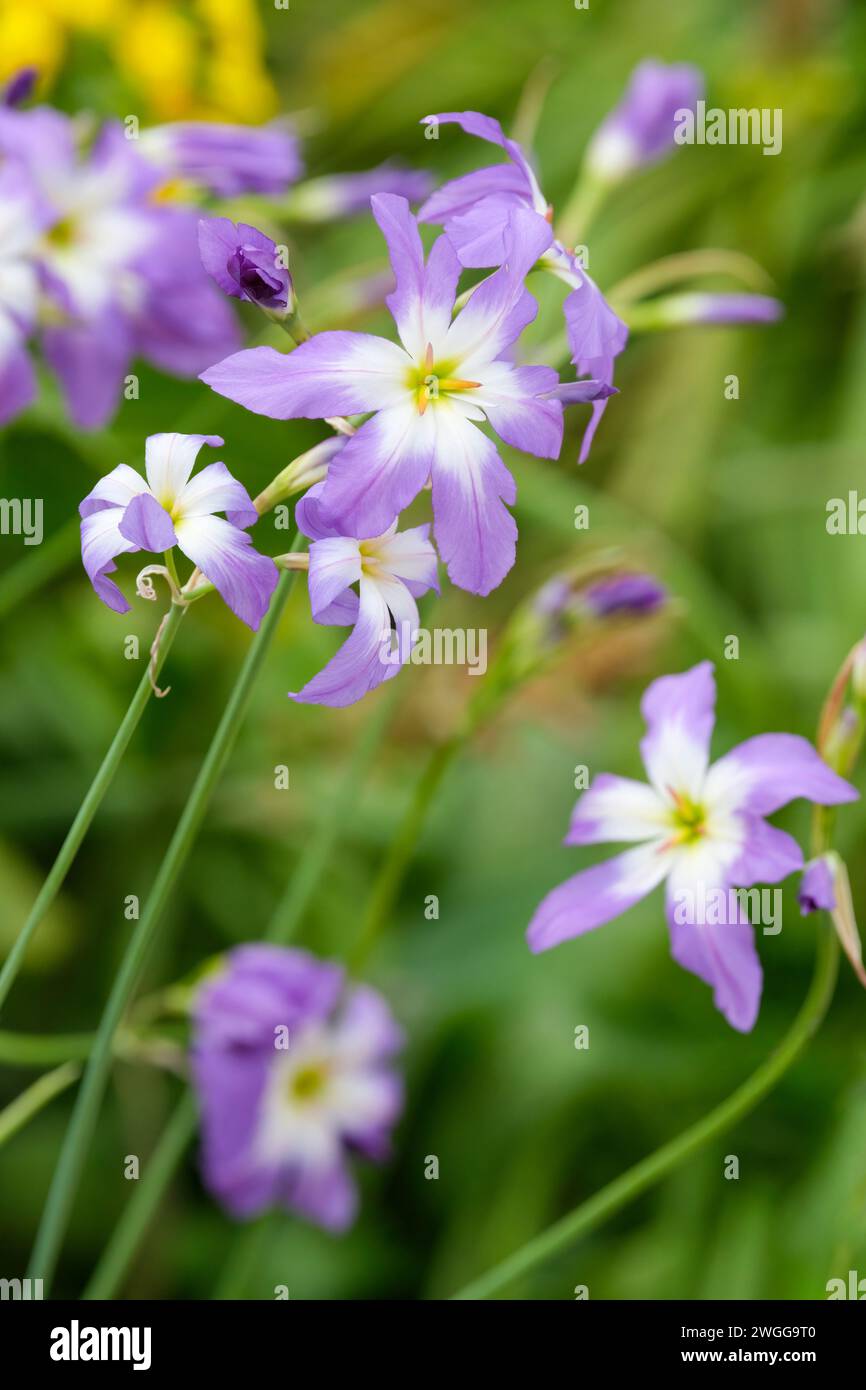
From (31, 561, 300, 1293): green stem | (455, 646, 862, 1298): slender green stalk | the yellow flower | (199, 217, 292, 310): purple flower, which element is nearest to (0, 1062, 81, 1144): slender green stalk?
(31, 561, 300, 1293): green stem

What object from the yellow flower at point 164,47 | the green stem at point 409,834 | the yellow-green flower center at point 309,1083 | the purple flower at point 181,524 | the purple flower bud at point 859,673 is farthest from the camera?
the yellow flower at point 164,47

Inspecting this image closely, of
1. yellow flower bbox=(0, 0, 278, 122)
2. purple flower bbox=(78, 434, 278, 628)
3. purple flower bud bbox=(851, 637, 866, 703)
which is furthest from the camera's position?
yellow flower bbox=(0, 0, 278, 122)

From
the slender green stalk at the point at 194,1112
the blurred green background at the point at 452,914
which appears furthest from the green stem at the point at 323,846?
the blurred green background at the point at 452,914

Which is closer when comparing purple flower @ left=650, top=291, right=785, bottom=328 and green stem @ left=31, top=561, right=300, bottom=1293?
green stem @ left=31, top=561, right=300, bottom=1293

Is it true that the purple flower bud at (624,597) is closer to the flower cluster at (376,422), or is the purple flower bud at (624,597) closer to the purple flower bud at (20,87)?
the flower cluster at (376,422)

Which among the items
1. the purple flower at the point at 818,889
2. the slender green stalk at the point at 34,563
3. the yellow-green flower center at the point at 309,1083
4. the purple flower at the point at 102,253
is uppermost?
the purple flower at the point at 102,253

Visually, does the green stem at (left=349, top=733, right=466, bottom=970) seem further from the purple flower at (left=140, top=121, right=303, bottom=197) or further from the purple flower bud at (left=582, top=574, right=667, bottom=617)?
the purple flower at (left=140, top=121, right=303, bottom=197)
